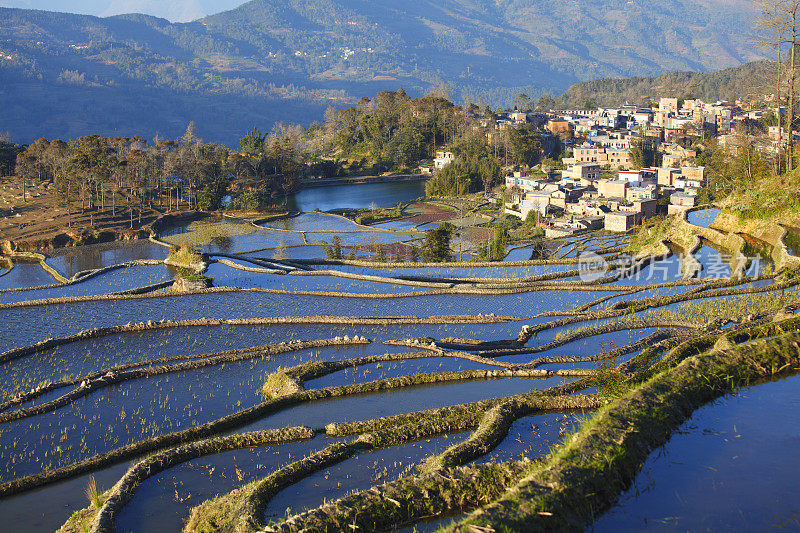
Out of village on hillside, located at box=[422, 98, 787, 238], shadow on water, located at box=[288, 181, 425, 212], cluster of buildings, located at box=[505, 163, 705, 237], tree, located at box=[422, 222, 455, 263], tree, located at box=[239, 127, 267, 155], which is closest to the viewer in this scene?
tree, located at box=[422, 222, 455, 263]

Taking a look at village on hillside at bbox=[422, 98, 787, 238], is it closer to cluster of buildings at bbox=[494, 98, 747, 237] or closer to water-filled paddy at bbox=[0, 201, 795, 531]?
cluster of buildings at bbox=[494, 98, 747, 237]

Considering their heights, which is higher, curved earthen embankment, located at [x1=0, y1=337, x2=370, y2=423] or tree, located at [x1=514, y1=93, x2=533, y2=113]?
tree, located at [x1=514, y1=93, x2=533, y2=113]

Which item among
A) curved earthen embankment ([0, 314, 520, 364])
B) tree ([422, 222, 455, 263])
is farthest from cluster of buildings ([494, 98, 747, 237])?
curved earthen embankment ([0, 314, 520, 364])

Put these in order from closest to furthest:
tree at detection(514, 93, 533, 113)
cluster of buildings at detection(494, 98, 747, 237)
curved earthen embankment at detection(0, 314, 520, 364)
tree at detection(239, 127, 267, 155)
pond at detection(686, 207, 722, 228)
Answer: curved earthen embankment at detection(0, 314, 520, 364) → pond at detection(686, 207, 722, 228) → cluster of buildings at detection(494, 98, 747, 237) → tree at detection(239, 127, 267, 155) → tree at detection(514, 93, 533, 113)

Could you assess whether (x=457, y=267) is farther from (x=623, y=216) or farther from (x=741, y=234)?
(x=623, y=216)

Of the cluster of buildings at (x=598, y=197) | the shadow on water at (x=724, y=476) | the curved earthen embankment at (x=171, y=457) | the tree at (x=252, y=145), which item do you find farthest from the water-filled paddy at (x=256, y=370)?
the tree at (x=252, y=145)

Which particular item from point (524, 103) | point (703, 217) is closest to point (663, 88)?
point (524, 103)
